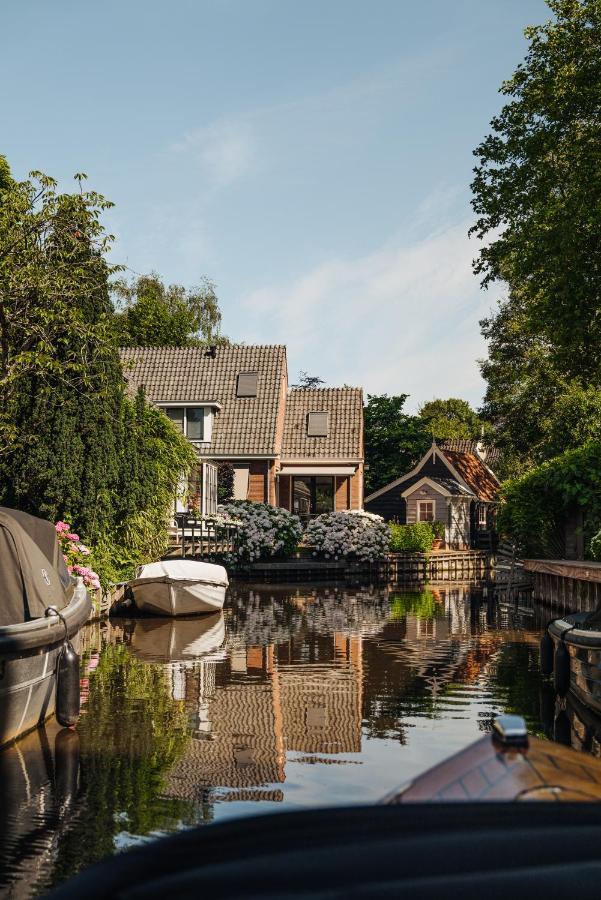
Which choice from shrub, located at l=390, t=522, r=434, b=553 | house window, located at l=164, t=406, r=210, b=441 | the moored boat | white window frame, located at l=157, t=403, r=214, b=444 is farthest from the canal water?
house window, located at l=164, t=406, r=210, b=441

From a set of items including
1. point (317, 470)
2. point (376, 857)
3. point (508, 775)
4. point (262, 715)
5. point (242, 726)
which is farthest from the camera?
point (317, 470)

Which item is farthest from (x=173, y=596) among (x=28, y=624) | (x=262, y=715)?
(x=28, y=624)

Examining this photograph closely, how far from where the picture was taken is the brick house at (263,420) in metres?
47.4

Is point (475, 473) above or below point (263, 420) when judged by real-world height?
below

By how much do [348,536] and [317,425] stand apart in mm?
10561

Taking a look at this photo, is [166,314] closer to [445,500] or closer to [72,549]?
[445,500]

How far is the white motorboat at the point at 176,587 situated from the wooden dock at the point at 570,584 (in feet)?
25.5

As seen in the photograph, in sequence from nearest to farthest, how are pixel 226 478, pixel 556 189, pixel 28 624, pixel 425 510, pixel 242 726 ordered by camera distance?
pixel 28 624
pixel 242 726
pixel 556 189
pixel 226 478
pixel 425 510

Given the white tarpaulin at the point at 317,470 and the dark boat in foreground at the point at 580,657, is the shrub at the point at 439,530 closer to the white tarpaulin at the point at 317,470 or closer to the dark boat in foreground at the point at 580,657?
the white tarpaulin at the point at 317,470

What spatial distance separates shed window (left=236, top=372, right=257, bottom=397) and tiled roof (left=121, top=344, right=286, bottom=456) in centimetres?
20

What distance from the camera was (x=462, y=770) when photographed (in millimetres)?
2096

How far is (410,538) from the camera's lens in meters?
45.8

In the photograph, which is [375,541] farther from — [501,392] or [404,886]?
[404,886]

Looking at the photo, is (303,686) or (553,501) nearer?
(303,686)
